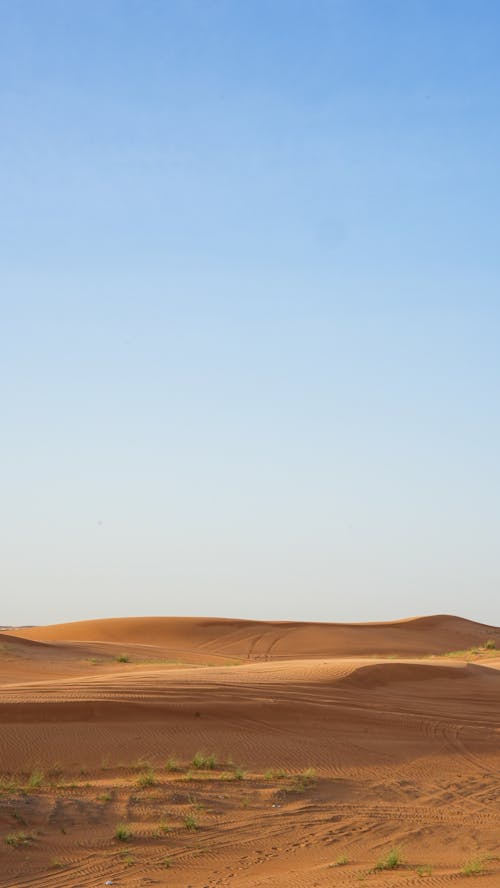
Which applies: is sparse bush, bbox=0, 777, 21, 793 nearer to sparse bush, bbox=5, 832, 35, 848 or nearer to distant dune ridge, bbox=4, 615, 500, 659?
sparse bush, bbox=5, 832, 35, 848

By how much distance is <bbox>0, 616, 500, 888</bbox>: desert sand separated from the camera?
952cm

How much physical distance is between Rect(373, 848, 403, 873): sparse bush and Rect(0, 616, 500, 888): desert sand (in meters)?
0.02

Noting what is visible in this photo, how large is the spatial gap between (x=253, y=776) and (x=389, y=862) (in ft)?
13.5

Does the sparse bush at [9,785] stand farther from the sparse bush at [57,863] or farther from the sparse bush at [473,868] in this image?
the sparse bush at [473,868]

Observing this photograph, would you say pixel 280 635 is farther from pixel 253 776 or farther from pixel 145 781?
pixel 145 781

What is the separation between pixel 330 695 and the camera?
61.2ft

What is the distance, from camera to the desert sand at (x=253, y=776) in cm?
952

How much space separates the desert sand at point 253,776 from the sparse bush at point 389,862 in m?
0.02

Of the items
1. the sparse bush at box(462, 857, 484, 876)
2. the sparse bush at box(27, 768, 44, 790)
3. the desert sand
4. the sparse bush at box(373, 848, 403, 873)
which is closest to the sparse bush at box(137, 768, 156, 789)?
the desert sand

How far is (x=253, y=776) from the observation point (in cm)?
1335

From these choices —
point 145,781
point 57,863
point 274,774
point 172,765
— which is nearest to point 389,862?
point 57,863

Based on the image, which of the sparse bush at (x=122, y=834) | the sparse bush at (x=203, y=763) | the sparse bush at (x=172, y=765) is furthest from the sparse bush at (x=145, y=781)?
the sparse bush at (x=122, y=834)

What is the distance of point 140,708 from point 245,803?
4.12m

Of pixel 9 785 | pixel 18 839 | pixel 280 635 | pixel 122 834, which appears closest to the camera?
pixel 18 839
